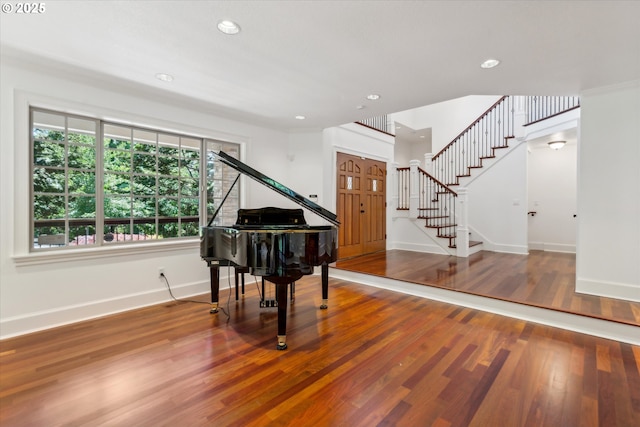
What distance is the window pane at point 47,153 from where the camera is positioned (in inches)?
106

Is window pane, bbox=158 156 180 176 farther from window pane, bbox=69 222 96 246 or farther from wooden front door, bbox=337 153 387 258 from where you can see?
wooden front door, bbox=337 153 387 258

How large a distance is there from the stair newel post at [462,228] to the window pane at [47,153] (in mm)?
6086

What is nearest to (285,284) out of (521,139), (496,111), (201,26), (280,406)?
(280,406)

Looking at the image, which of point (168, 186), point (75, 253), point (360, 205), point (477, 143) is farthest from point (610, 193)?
point (75, 253)

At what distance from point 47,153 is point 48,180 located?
262 mm

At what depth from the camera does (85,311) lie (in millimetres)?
2861

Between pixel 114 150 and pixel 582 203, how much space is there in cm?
529

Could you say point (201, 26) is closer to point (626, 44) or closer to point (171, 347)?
point (171, 347)

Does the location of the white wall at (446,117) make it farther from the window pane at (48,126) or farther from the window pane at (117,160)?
the window pane at (48,126)

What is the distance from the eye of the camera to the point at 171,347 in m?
2.32

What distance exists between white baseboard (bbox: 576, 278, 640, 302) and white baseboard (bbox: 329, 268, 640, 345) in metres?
0.83

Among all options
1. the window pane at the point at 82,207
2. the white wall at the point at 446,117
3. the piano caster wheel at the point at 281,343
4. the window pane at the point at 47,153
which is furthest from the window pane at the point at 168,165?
the white wall at the point at 446,117

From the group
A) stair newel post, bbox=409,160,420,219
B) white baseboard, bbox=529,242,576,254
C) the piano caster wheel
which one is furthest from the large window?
white baseboard, bbox=529,242,576,254

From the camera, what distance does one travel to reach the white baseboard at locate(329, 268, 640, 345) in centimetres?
245
